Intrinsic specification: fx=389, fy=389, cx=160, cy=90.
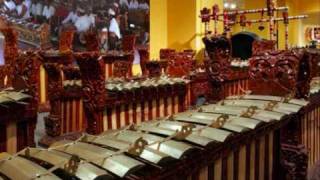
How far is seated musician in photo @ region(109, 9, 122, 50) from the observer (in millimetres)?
7887

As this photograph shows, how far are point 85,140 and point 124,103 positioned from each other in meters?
2.05

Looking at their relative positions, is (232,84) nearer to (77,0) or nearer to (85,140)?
(77,0)

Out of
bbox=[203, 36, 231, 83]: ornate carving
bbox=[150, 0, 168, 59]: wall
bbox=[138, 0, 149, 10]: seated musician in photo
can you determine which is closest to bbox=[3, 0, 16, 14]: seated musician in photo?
bbox=[138, 0, 149, 10]: seated musician in photo

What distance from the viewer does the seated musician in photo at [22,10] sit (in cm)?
627

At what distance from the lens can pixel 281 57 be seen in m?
2.52

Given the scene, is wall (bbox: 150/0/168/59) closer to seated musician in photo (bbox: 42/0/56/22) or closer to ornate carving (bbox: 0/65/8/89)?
seated musician in photo (bbox: 42/0/56/22)

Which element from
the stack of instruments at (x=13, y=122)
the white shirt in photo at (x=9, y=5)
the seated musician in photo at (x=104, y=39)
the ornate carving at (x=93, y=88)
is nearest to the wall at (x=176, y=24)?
the seated musician in photo at (x=104, y=39)

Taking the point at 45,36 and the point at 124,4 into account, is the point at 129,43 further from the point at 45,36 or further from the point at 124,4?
the point at 124,4

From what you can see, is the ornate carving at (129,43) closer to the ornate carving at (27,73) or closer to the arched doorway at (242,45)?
the ornate carving at (27,73)

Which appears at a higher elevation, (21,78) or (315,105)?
(21,78)

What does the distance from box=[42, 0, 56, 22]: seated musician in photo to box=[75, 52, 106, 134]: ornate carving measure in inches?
146

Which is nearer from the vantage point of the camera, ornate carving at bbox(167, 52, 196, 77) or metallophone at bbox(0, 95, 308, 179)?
metallophone at bbox(0, 95, 308, 179)

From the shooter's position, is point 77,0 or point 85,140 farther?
point 77,0

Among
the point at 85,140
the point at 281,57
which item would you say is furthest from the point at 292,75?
the point at 85,140
